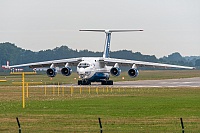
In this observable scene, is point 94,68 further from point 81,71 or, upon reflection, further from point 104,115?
point 104,115

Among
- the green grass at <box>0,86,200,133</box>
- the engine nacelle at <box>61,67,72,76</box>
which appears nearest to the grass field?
the green grass at <box>0,86,200,133</box>

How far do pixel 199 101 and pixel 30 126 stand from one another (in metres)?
18.9

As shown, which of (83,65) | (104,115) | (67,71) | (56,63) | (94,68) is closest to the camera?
(104,115)

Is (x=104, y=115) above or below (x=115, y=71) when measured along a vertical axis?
below

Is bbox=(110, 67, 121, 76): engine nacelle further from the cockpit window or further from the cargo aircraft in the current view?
the cockpit window

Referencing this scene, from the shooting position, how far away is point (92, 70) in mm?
78750

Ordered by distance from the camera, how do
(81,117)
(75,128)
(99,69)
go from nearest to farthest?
(75,128) → (81,117) → (99,69)

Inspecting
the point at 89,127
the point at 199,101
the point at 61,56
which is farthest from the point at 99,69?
the point at 61,56

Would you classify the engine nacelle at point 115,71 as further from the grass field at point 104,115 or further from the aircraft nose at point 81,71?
the grass field at point 104,115

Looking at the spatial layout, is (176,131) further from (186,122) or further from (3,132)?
(3,132)

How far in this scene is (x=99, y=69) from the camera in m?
Result: 80.9

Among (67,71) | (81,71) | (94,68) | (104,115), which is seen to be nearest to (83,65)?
(81,71)

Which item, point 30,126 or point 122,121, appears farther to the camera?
point 122,121

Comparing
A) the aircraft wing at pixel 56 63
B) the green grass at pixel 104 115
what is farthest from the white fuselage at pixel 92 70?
the green grass at pixel 104 115
